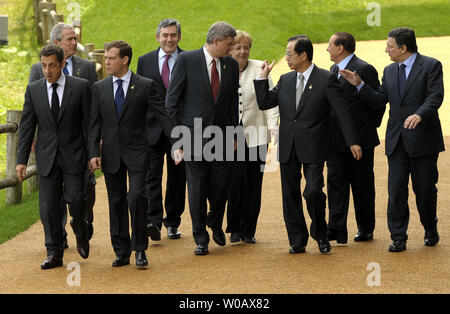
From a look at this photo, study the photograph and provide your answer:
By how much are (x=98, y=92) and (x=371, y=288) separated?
287 centimetres

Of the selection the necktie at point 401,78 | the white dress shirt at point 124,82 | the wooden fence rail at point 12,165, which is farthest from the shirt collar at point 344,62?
the wooden fence rail at point 12,165

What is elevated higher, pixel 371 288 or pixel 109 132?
pixel 109 132

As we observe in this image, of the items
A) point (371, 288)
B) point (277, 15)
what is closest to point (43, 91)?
point (371, 288)

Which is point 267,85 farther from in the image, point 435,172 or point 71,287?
point 71,287

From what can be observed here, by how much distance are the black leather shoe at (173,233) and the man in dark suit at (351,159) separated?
5.12 feet

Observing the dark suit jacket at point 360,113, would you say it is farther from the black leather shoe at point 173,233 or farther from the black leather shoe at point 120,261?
the black leather shoe at point 120,261

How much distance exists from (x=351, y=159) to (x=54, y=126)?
2.94m

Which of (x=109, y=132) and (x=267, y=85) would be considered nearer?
(x=109, y=132)

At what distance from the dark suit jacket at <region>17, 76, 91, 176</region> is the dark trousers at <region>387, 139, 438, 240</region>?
A: 9.34 ft

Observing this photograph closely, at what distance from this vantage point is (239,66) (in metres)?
9.00

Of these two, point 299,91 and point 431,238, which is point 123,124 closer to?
point 299,91

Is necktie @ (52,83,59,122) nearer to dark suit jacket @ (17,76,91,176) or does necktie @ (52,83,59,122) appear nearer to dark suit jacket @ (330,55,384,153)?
dark suit jacket @ (17,76,91,176)

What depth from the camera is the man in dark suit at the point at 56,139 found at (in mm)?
7898

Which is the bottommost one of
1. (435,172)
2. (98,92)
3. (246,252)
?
(246,252)
